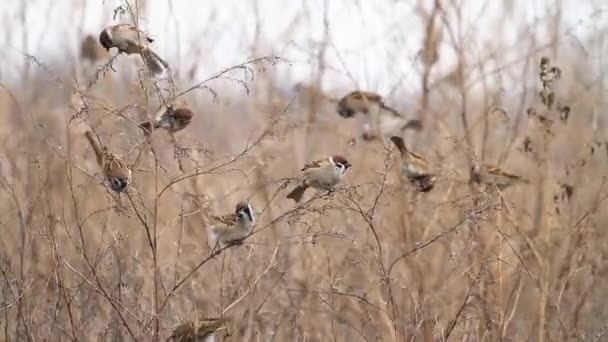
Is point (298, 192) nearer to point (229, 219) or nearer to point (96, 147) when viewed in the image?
point (229, 219)

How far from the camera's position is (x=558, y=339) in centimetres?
450

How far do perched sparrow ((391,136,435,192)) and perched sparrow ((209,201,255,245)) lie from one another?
1.00 m

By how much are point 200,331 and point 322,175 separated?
0.84 metres

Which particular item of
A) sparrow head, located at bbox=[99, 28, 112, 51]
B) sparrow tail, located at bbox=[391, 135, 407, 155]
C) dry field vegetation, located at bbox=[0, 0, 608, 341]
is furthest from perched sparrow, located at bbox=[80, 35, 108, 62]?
sparrow tail, located at bbox=[391, 135, 407, 155]

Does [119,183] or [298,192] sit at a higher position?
[298,192]

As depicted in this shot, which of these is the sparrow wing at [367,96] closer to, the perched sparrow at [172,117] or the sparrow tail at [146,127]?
the perched sparrow at [172,117]

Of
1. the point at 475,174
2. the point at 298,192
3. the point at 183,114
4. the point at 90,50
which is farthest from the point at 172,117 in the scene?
the point at 90,50

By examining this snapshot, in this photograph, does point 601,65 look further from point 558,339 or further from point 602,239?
point 558,339

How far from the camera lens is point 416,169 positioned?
405 centimetres

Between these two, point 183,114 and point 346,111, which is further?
point 346,111

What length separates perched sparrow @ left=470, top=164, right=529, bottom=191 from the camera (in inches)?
158

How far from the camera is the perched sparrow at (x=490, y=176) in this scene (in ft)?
13.2

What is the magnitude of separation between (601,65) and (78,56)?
143 inches

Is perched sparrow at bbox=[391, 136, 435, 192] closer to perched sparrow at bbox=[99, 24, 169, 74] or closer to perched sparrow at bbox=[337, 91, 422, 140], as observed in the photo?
perched sparrow at bbox=[337, 91, 422, 140]
